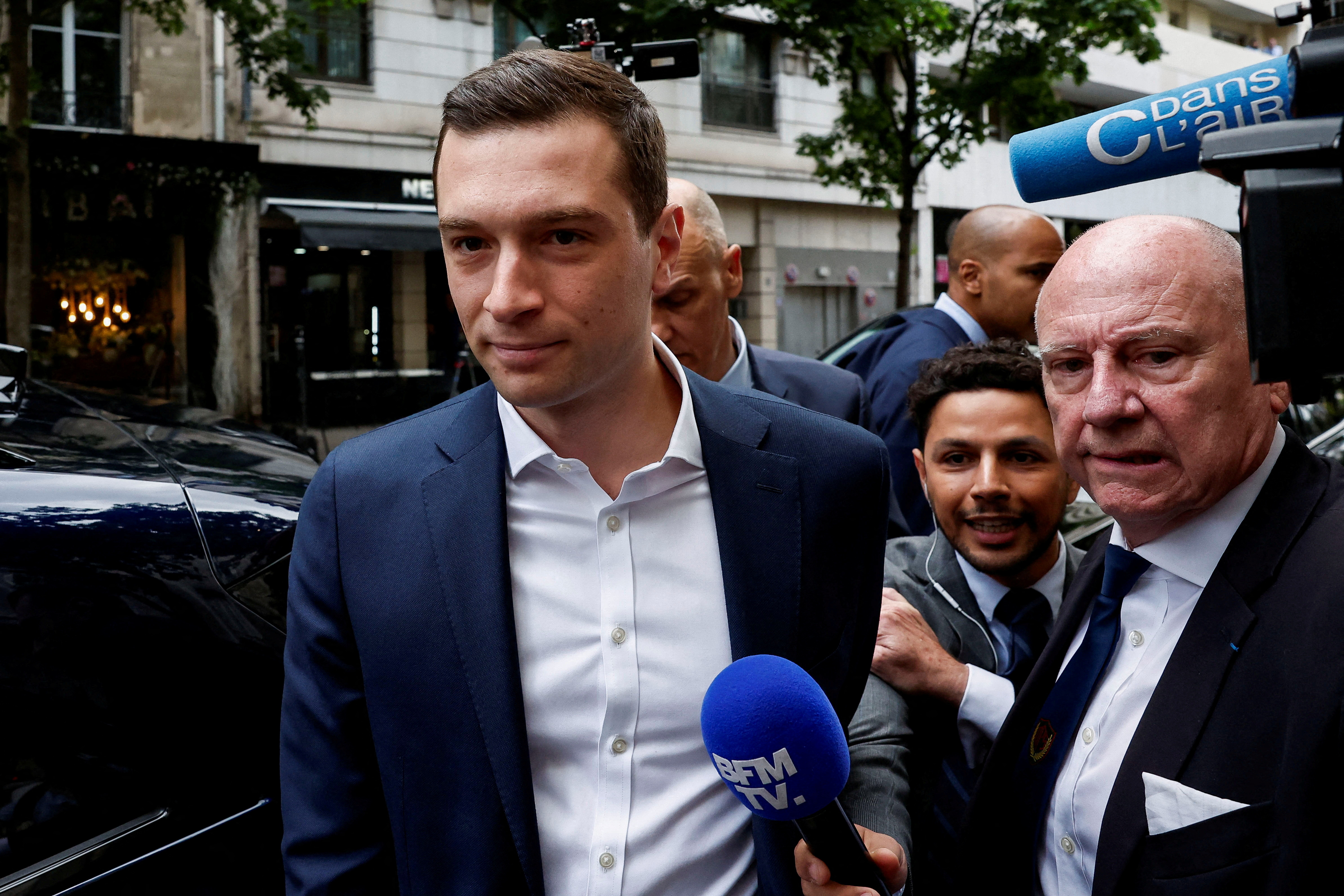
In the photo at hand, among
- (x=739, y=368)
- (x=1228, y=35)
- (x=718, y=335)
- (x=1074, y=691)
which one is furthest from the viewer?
(x=1228, y=35)

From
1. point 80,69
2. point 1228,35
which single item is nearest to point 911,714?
point 80,69

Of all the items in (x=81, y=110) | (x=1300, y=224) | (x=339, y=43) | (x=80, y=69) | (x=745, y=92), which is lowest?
(x=1300, y=224)

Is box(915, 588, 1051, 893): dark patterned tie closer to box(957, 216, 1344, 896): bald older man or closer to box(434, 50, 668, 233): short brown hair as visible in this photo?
box(957, 216, 1344, 896): bald older man

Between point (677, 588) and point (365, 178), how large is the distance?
54.1ft

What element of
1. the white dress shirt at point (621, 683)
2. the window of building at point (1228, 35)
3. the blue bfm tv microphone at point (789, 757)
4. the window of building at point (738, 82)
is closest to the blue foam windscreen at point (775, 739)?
the blue bfm tv microphone at point (789, 757)

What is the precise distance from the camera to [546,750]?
1.85 metres

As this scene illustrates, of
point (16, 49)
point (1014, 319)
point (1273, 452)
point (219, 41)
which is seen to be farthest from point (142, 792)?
point (219, 41)

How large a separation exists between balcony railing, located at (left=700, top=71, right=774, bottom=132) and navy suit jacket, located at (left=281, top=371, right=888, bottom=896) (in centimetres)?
1995

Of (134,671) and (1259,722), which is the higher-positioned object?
(1259,722)

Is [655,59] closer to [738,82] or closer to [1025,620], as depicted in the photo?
[1025,620]

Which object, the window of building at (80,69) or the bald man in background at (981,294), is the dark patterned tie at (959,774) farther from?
the window of building at (80,69)

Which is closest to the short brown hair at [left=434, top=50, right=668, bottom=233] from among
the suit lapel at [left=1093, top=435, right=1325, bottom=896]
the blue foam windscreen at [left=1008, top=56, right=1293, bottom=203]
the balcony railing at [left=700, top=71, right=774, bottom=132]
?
the blue foam windscreen at [left=1008, top=56, right=1293, bottom=203]

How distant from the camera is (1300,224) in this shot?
107cm

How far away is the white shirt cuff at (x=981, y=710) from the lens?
2424 mm
